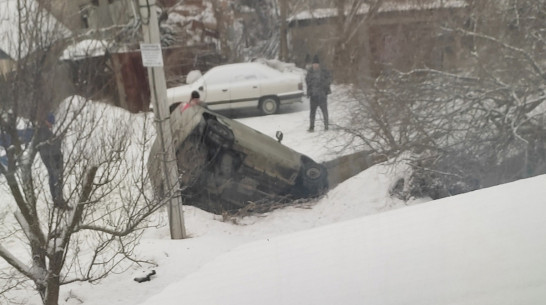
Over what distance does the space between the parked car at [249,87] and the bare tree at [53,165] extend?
4.75m

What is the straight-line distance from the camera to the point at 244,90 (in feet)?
28.2

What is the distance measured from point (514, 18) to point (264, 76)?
4.62 metres

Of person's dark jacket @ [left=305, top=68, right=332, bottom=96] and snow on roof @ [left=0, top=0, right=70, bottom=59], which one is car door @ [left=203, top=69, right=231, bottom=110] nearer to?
person's dark jacket @ [left=305, top=68, right=332, bottom=96]

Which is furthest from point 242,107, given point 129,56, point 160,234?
point 160,234

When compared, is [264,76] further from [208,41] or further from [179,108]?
[179,108]

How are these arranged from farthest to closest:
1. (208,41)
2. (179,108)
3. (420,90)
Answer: (208,41)
(420,90)
(179,108)

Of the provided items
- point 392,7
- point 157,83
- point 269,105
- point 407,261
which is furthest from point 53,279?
point 392,7

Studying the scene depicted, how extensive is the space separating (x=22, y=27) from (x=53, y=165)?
3.37 feet

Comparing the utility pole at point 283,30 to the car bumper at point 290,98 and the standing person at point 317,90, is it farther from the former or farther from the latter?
the standing person at point 317,90

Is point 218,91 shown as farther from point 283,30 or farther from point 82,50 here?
point 82,50

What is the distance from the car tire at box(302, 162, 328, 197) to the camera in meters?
5.58

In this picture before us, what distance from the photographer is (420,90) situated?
572 centimetres

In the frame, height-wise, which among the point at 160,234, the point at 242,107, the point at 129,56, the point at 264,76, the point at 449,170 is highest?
the point at 129,56

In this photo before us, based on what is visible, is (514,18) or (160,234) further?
(514,18)
